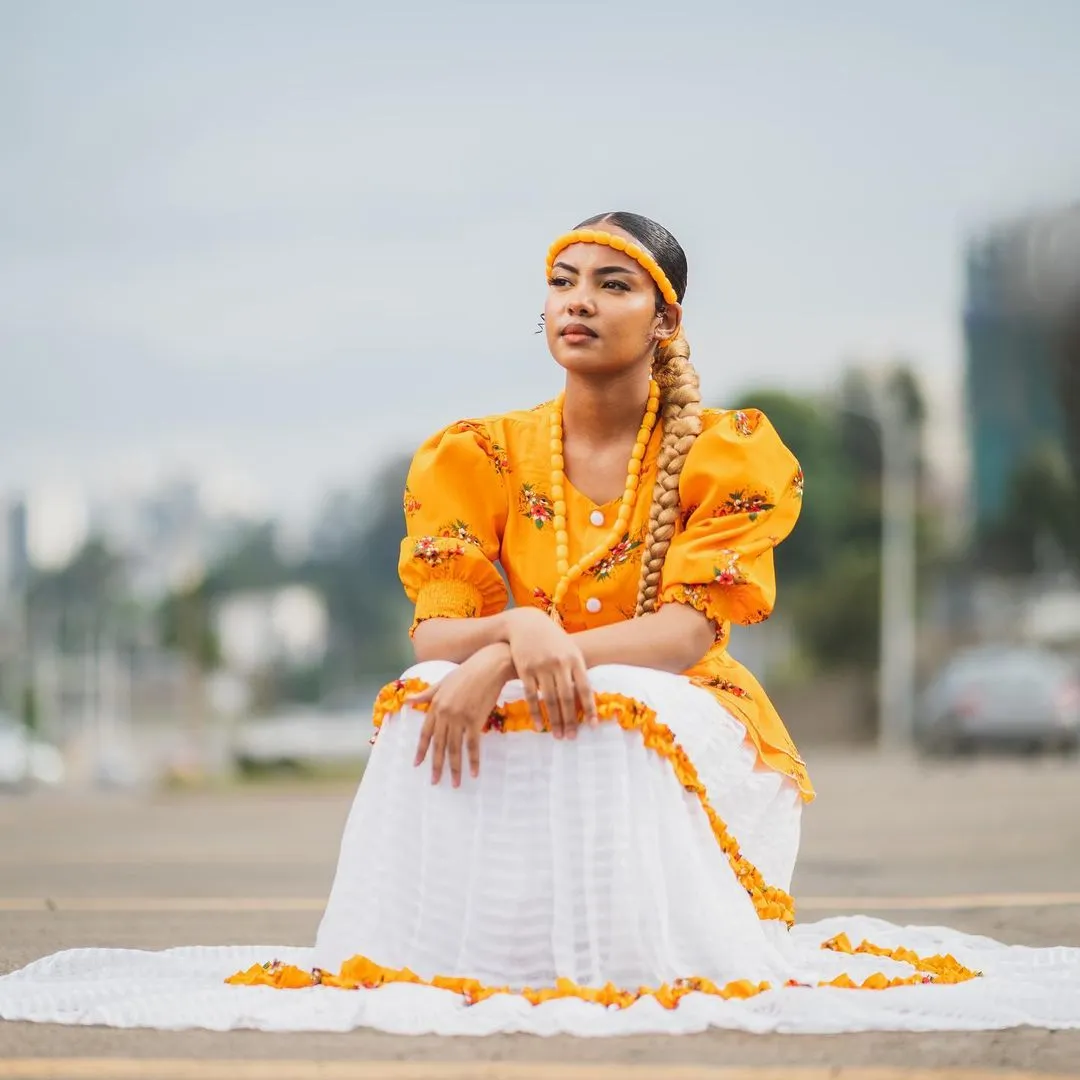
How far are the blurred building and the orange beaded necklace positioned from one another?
39502 millimetres

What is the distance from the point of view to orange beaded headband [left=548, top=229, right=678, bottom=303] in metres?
4.49

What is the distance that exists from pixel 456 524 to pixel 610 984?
1.15 meters

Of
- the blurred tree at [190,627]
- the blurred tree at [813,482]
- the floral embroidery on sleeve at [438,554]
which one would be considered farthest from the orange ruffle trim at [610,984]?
the blurred tree at [190,627]

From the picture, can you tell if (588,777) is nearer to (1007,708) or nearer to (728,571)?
(728,571)

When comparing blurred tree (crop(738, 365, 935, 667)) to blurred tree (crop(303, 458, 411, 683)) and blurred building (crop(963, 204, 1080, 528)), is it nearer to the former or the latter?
blurred building (crop(963, 204, 1080, 528))

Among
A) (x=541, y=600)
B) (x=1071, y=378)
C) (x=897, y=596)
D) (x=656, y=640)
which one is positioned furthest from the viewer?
(x=1071, y=378)

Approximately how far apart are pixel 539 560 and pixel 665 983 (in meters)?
1.07

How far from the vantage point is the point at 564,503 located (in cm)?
458

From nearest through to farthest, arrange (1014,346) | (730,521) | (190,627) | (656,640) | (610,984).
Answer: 1. (610,984)
2. (656,640)
3. (730,521)
4. (1014,346)
5. (190,627)

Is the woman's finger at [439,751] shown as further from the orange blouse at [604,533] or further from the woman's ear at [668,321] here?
the woman's ear at [668,321]

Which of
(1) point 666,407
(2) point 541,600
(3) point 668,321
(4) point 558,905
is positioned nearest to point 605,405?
(1) point 666,407

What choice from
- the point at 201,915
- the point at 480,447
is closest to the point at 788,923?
the point at 480,447

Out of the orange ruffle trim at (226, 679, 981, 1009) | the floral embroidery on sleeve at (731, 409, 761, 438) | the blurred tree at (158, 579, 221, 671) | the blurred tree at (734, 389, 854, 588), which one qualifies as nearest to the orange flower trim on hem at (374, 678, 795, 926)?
the orange ruffle trim at (226, 679, 981, 1009)

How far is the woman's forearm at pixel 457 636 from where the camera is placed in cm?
415
